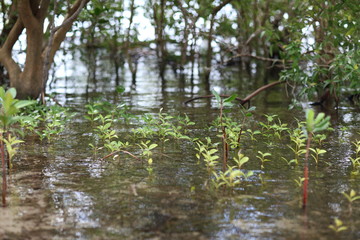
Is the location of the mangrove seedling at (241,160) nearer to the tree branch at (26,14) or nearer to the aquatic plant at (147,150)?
the aquatic plant at (147,150)

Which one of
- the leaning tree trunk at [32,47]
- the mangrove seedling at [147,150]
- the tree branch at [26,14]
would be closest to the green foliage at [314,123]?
the mangrove seedling at [147,150]

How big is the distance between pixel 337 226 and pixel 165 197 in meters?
1.20

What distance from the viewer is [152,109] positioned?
8461mm

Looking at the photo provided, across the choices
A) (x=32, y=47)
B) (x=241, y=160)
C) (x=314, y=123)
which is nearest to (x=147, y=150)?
(x=241, y=160)

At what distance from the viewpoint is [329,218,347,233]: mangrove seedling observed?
289 cm

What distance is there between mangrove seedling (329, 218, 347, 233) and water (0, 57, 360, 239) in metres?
0.03

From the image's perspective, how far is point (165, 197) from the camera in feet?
11.5

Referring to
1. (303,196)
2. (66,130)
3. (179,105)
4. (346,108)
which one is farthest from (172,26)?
(303,196)

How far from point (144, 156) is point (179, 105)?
172 inches

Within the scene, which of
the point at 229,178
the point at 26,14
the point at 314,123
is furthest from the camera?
the point at 26,14

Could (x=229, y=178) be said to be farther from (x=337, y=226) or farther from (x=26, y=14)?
(x=26, y=14)

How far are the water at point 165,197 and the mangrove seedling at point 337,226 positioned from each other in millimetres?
31

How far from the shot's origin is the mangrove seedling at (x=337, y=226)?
2.89 m

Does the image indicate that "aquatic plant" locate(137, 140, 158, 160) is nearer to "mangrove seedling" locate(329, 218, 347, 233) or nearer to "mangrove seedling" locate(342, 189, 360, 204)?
"mangrove seedling" locate(342, 189, 360, 204)
